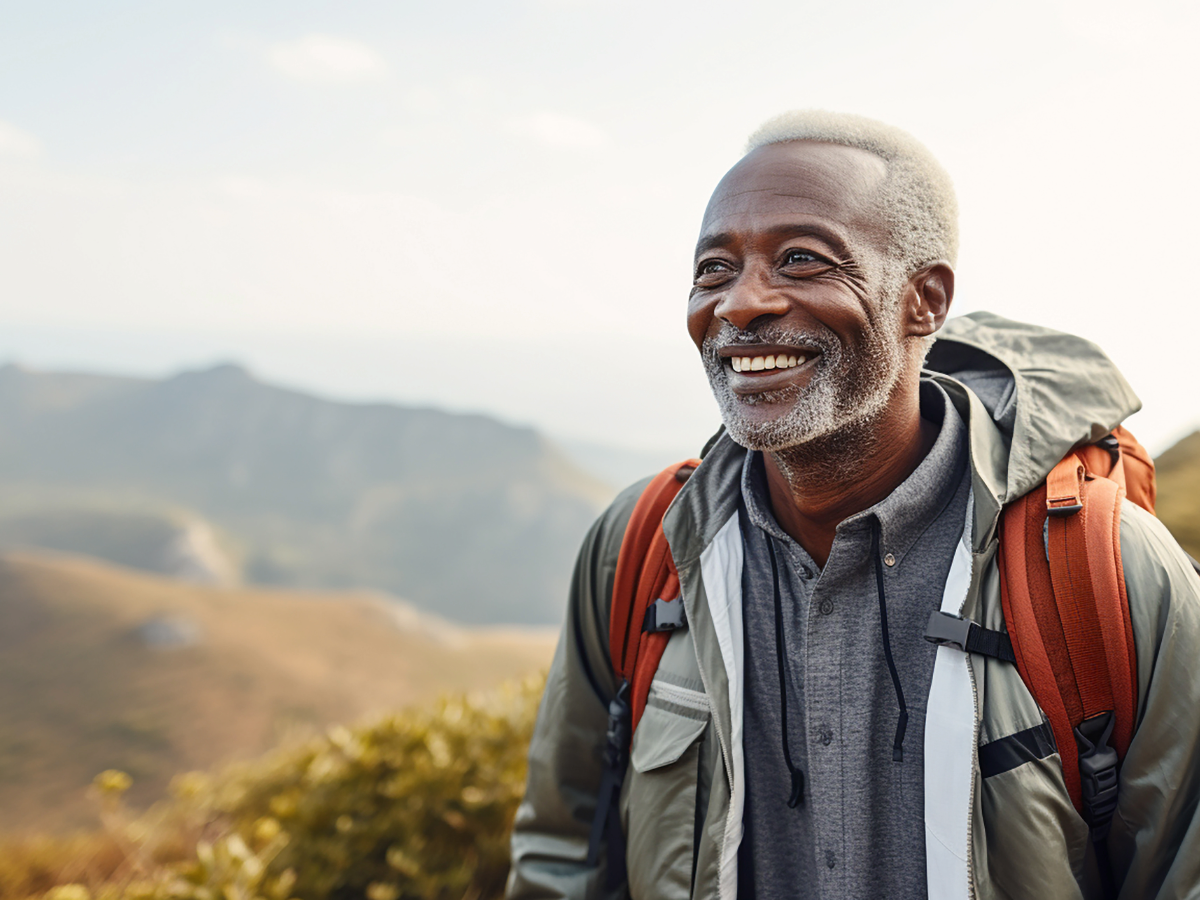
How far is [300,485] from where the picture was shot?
133 feet

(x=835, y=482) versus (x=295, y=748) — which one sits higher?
(x=835, y=482)

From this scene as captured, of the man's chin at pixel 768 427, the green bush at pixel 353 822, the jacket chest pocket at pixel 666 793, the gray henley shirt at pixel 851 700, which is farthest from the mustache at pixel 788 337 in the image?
the green bush at pixel 353 822

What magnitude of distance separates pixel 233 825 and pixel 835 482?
140 inches

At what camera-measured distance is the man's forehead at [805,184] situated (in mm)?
1591

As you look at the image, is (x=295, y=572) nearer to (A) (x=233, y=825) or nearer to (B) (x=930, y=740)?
(A) (x=233, y=825)

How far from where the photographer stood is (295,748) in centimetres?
416

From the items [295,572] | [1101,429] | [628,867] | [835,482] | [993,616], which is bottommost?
[295,572]

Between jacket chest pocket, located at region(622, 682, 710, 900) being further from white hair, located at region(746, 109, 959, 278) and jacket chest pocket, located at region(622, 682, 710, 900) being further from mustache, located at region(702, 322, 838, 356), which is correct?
white hair, located at region(746, 109, 959, 278)

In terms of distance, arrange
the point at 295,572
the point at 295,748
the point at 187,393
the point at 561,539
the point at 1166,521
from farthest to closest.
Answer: the point at 187,393 < the point at 561,539 < the point at 295,572 < the point at 295,748 < the point at 1166,521

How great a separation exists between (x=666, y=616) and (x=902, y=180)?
3.86ft

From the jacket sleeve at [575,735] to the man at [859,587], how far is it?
0.67 feet

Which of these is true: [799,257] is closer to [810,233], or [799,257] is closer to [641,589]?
[810,233]

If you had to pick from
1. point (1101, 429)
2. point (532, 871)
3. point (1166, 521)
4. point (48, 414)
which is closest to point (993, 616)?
point (1101, 429)

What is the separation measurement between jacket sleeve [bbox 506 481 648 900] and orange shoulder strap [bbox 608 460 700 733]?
7cm
